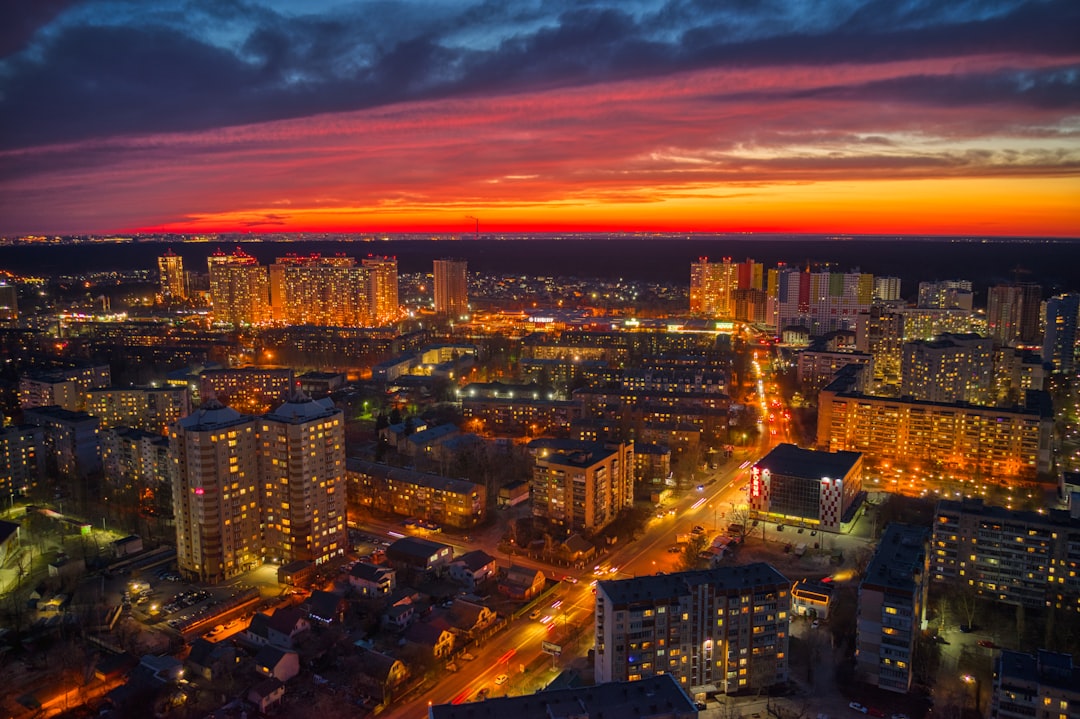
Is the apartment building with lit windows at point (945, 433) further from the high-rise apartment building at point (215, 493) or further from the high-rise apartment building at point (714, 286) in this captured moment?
the high-rise apartment building at point (714, 286)

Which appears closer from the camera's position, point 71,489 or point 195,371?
point 71,489

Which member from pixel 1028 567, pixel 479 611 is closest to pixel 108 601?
pixel 479 611

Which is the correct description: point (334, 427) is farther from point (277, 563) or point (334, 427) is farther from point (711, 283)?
point (711, 283)

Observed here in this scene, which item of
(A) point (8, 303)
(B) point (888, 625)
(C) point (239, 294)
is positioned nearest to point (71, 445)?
(B) point (888, 625)

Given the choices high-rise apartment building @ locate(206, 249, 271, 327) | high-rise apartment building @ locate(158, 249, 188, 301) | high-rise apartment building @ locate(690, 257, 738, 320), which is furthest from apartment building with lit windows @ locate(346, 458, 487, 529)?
high-rise apartment building @ locate(158, 249, 188, 301)

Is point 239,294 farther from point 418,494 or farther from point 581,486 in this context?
point 581,486

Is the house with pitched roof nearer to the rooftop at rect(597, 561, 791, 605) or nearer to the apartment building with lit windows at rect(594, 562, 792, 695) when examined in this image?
the apartment building with lit windows at rect(594, 562, 792, 695)
